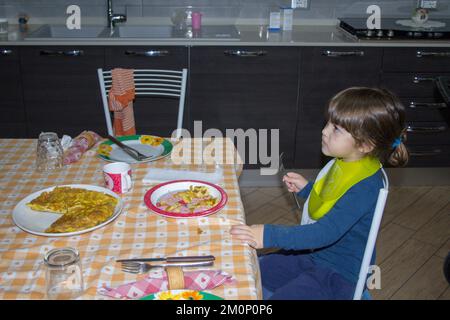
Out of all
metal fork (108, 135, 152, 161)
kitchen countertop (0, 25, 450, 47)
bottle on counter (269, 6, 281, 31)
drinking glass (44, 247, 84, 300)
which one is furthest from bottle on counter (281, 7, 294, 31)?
drinking glass (44, 247, 84, 300)

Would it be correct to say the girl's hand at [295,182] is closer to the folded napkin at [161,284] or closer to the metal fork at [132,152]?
the metal fork at [132,152]

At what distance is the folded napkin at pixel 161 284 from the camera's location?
125 cm

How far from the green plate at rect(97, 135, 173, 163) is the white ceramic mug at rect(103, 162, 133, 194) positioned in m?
0.20

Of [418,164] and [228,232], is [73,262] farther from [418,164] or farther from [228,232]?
[418,164]

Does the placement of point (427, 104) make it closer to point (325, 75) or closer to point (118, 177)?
point (325, 75)

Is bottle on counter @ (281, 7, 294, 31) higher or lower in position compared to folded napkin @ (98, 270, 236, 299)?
higher

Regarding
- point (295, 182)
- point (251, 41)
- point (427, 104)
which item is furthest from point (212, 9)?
point (295, 182)

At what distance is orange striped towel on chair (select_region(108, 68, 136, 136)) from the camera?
7.61 ft

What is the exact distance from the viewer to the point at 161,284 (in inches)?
50.4

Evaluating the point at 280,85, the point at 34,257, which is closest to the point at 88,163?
the point at 34,257

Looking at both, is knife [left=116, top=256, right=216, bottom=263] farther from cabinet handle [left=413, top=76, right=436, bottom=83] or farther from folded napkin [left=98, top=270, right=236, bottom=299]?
cabinet handle [left=413, top=76, right=436, bottom=83]

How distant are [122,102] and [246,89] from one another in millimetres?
1080

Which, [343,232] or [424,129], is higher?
[343,232]
